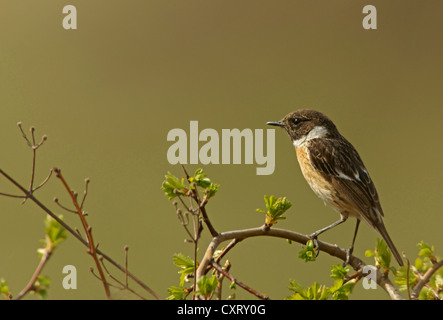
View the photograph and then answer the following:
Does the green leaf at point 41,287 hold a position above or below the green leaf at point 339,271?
above

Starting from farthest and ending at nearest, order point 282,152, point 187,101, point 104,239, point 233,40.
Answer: point 233,40, point 187,101, point 282,152, point 104,239

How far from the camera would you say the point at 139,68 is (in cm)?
1445

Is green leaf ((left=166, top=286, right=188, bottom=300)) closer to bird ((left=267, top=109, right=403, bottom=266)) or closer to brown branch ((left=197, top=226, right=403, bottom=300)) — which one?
brown branch ((left=197, top=226, right=403, bottom=300))

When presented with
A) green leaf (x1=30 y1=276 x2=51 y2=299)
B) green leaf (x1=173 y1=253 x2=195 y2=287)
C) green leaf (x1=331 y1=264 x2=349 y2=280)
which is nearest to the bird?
green leaf (x1=331 y1=264 x2=349 y2=280)

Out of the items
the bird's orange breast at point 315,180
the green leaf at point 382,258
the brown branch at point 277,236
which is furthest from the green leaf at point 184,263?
the bird's orange breast at point 315,180

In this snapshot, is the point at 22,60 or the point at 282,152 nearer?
the point at 282,152

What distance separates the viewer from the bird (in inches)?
160

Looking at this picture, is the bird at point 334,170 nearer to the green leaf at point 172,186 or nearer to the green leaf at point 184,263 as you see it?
the green leaf at point 184,263

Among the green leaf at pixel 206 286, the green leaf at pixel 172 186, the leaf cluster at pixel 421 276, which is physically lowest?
the leaf cluster at pixel 421 276

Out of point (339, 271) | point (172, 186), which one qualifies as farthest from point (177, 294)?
point (339, 271)

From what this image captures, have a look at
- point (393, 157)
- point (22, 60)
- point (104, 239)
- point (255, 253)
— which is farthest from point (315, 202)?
point (22, 60)

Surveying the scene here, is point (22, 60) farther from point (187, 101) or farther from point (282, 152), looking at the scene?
point (282, 152)

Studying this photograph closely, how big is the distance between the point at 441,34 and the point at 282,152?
6.79 meters

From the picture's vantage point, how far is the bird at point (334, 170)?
4.05 metres
